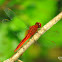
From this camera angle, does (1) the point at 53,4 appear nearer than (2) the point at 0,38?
No

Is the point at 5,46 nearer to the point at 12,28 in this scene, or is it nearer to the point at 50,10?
the point at 12,28

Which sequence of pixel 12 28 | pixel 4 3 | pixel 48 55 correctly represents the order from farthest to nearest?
pixel 48 55
pixel 4 3
pixel 12 28

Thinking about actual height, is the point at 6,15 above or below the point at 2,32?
above

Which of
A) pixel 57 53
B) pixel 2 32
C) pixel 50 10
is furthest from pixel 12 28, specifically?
pixel 57 53

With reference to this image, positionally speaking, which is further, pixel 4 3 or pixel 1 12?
pixel 4 3

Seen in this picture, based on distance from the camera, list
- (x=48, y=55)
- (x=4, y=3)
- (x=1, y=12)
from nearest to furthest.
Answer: (x=1, y=12)
(x=4, y=3)
(x=48, y=55)

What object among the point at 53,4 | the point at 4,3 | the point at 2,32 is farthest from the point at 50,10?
the point at 2,32

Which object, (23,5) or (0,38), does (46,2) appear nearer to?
(23,5)

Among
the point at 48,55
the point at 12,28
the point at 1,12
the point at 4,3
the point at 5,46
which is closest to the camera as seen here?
the point at 1,12

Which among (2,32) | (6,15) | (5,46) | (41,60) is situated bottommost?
(41,60)
